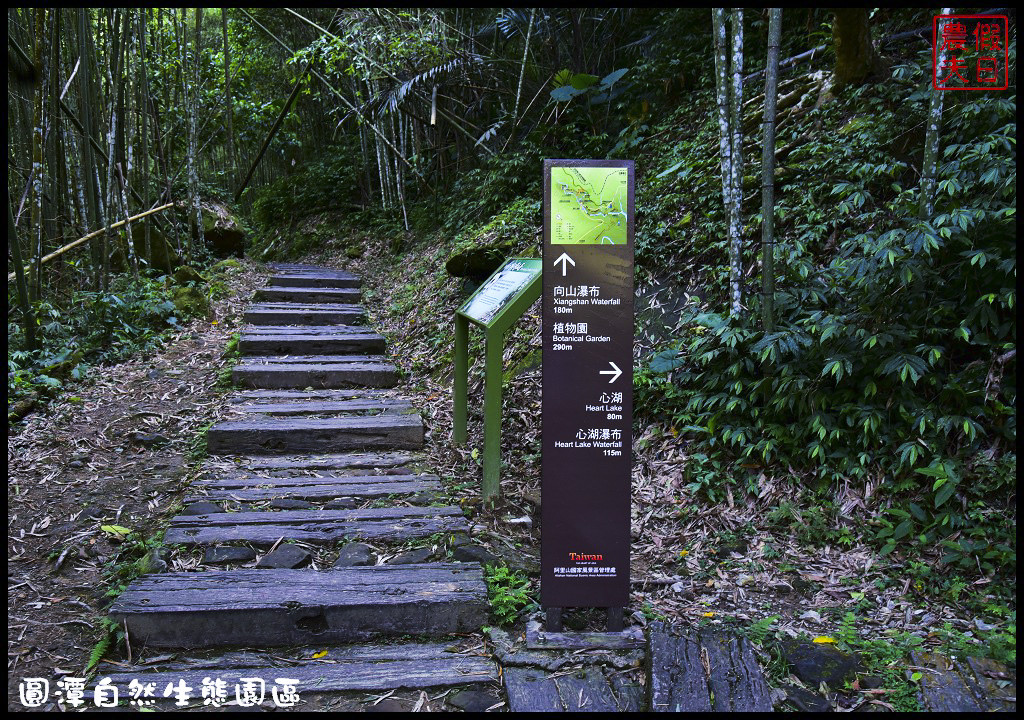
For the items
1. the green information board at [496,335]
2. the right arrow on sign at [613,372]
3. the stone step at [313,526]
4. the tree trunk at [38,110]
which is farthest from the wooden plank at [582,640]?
the tree trunk at [38,110]

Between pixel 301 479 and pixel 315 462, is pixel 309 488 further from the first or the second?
pixel 315 462

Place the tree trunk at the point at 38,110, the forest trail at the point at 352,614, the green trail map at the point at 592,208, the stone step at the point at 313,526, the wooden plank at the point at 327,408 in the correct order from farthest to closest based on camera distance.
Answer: the tree trunk at the point at 38,110 → the wooden plank at the point at 327,408 → the stone step at the point at 313,526 → the green trail map at the point at 592,208 → the forest trail at the point at 352,614

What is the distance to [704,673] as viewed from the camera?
2262 mm

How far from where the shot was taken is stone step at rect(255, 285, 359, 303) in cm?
757

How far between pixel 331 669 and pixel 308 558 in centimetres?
71

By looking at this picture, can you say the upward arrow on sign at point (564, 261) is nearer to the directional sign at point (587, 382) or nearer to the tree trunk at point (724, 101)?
the directional sign at point (587, 382)

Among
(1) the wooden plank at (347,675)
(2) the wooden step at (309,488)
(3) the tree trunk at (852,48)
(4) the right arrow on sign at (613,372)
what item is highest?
(3) the tree trunk at (852,48)

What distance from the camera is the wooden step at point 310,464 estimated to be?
4.08m

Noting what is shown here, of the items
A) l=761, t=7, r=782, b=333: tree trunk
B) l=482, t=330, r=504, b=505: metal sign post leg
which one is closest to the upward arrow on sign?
l=482, t=330, r=504, b=505: metal sign post leg

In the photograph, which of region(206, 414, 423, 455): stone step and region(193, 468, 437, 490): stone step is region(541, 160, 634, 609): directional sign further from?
region(206, 414, 423, 455): stone step

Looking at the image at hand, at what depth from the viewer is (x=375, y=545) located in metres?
3.18

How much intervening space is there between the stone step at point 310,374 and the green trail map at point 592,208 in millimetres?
3440

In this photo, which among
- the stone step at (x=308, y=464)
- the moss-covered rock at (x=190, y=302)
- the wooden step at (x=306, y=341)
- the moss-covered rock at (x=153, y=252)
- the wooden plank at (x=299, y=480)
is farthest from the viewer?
the moss-covered rock at (x=153, y=252)

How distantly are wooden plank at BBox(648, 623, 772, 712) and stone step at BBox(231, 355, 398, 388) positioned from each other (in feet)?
12.1
